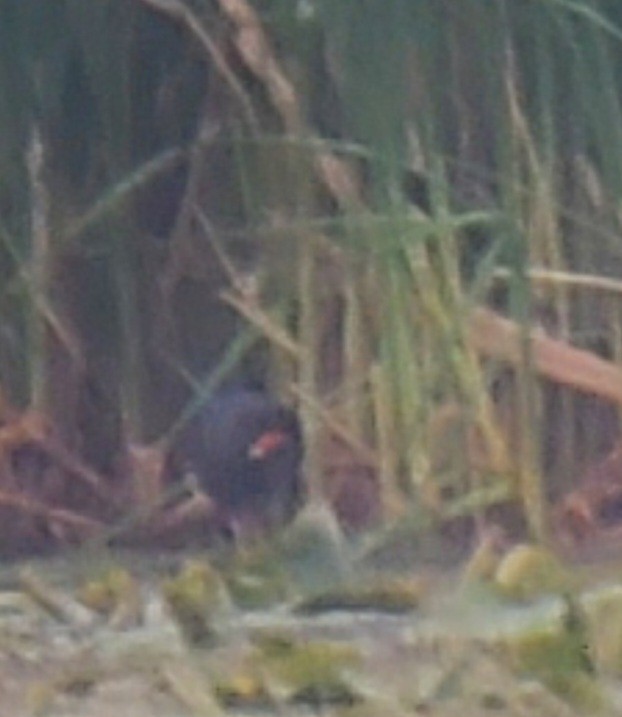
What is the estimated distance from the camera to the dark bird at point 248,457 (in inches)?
110

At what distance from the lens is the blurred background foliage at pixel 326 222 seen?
2650 millimetres

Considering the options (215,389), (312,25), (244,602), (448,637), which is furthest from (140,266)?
(448,637)

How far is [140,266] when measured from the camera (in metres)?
2.93

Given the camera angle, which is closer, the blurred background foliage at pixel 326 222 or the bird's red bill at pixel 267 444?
the blurred background foliage at pixel 326 222

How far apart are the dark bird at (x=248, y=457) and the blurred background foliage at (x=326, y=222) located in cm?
3

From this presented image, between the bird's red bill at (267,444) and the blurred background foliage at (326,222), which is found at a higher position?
the blurred background foliage at (326,222)

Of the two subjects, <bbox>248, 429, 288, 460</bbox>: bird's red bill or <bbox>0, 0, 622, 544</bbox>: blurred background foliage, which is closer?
<bbox>0, 0, 622, 544</bbox>: blurred background foliage

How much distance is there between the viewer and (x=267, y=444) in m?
2.79

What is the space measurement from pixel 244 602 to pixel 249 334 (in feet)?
1.12

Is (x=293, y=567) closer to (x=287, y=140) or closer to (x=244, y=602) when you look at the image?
(x=244, y=602)

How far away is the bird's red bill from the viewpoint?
279 cm

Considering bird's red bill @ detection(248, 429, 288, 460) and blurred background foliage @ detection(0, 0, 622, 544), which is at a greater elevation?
blurred background foliage @ detection(0, 0, 622, 544)

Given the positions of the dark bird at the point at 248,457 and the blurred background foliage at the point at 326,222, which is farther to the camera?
the dark bird at the point at 248,457

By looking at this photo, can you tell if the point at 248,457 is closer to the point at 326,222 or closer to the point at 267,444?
the point at 267,444
